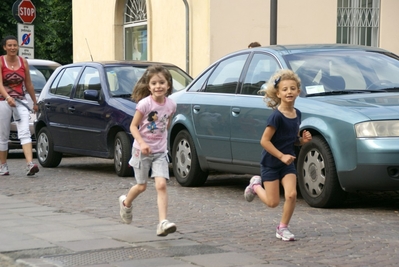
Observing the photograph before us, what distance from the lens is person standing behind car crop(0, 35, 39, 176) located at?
12.5 m

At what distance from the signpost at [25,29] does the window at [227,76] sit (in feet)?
42.2

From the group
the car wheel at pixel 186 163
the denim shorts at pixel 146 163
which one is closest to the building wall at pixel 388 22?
the car wheel at pixel 186 163

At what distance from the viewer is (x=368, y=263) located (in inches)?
242

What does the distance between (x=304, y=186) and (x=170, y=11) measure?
14.2 m

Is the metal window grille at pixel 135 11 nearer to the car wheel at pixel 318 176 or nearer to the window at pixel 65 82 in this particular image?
the window at pixel 65 82

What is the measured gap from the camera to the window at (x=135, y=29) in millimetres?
25031

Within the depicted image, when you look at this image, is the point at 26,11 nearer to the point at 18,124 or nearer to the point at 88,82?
the point at 88,82

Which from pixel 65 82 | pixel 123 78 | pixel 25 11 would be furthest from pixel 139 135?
pixel 25 11

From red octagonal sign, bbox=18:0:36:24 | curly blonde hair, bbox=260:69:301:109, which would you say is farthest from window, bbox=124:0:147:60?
curly blonde hair, bbox=260:69:301:109

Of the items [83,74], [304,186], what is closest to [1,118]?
[83,74]

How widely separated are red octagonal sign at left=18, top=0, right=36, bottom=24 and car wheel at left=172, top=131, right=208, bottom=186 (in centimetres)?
1299

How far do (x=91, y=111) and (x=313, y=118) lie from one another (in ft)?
16.0

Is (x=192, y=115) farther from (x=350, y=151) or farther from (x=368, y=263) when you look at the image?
(x=368, y=263)

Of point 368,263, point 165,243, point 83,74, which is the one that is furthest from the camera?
point 83,74
